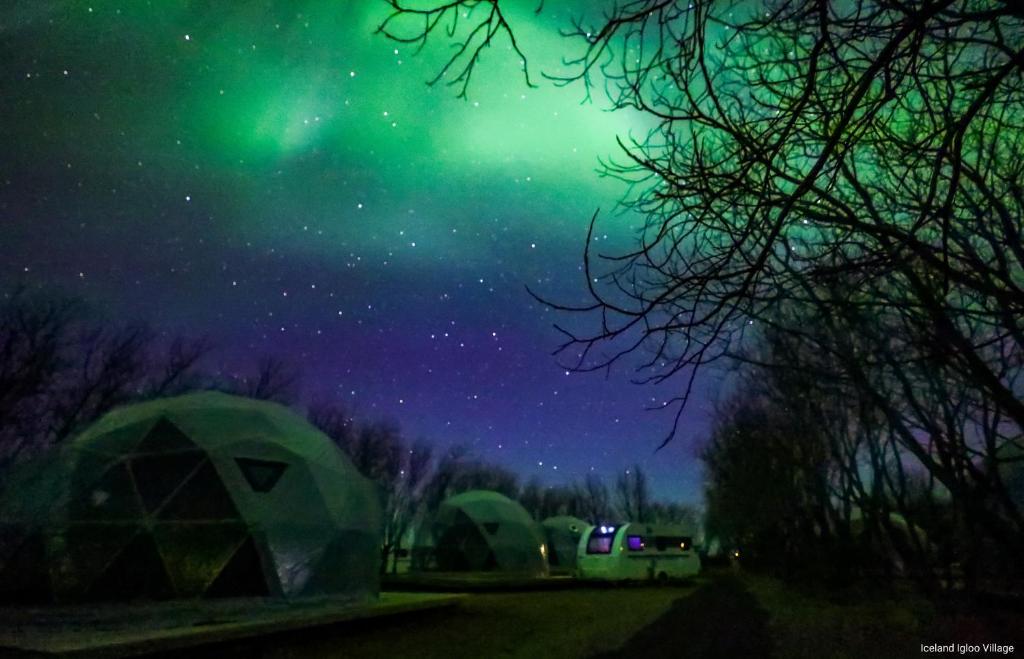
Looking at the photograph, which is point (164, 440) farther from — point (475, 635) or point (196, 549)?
point (475, 635)

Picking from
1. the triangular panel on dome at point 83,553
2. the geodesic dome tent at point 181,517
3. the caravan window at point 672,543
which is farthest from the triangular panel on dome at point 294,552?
the caravan window at point 672,543

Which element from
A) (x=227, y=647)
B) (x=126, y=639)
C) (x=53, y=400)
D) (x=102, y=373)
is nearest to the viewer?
(x=126, y=639)

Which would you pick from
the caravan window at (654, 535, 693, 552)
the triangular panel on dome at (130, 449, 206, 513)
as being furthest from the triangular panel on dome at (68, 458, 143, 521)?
the caravan window at (654, 535, 693, 552)

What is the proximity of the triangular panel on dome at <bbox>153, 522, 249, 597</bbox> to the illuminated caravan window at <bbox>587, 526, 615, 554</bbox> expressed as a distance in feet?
70.7

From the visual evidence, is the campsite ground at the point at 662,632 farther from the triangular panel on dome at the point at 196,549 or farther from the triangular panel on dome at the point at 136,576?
the triangular panel on dome at the point at 136,576

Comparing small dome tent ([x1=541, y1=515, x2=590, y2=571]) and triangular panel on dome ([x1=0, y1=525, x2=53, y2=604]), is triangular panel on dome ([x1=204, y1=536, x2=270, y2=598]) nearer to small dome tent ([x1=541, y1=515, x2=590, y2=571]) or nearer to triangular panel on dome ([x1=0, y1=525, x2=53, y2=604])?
triangular panel on dome ([x1=0, y1=525, x2=53, y2=604])

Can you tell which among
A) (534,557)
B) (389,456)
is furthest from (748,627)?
(389,456)

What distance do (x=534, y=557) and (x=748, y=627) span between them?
2829 centimetres

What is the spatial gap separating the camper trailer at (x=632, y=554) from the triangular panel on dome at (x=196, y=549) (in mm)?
21087

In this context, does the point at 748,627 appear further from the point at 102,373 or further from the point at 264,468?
the point at 102,373

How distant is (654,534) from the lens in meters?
34.4

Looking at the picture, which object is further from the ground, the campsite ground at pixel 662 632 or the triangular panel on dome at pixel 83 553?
the triangular panel on dome at pixel 83 553

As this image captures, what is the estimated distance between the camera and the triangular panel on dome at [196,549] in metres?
13.9

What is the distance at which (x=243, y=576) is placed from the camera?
1432cm
